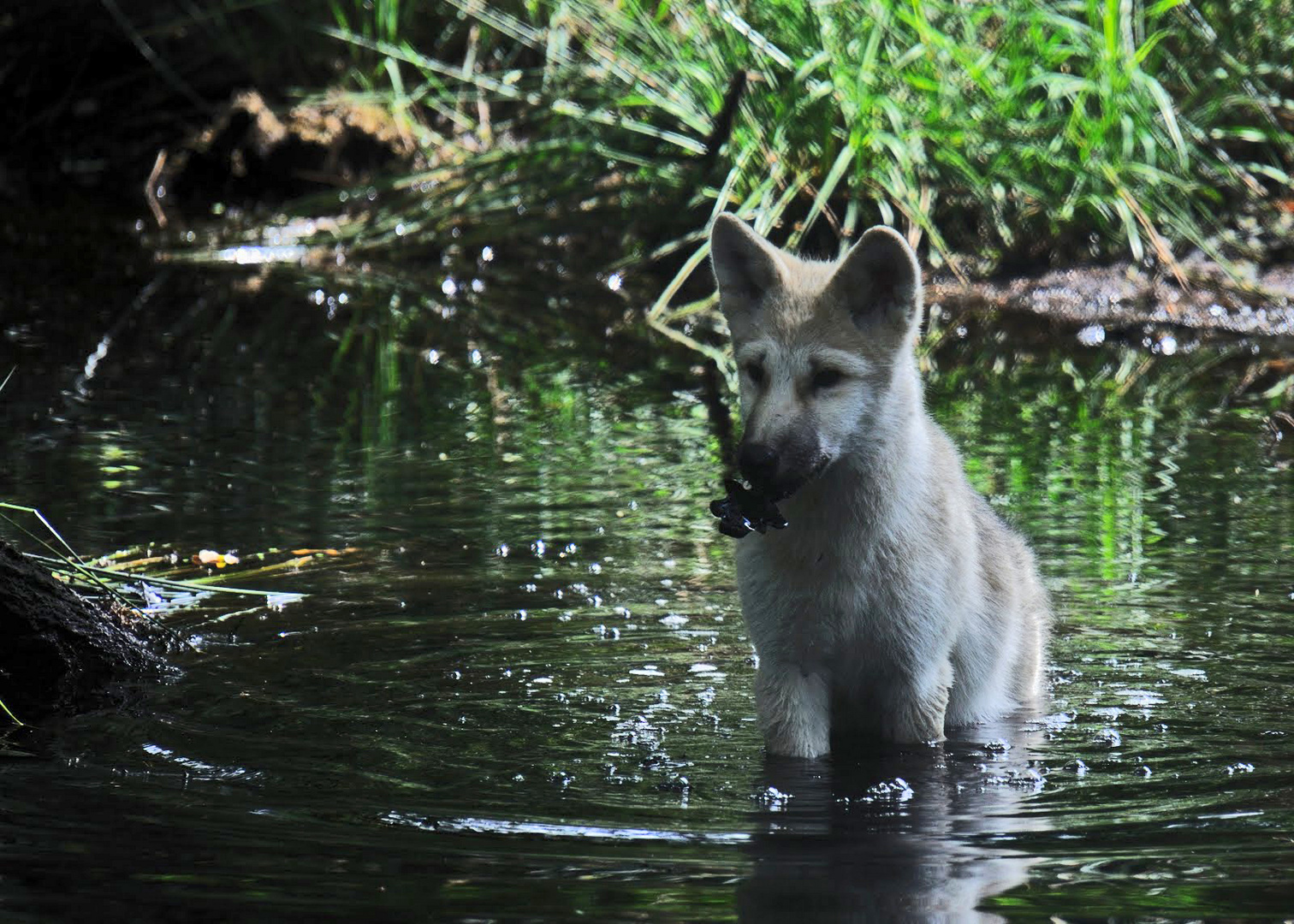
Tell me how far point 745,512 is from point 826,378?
0.43 meters

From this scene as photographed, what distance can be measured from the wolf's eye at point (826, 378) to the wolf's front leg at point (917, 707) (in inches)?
33.8

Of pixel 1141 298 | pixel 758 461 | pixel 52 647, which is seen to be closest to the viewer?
pixel 758 461

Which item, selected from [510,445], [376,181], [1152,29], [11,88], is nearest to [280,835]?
[510,445]

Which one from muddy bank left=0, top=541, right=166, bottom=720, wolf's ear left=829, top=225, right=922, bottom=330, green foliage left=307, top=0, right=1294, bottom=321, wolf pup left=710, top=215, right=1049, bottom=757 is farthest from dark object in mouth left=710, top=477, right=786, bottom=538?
green foliage left=307, top=0, right=1294, bottom=321

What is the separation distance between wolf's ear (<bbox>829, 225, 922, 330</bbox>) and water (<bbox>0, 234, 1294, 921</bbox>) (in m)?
1.23

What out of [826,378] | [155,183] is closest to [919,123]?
[826,378]

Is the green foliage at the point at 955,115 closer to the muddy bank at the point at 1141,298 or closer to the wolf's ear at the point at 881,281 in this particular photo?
the muddy bank at the point at 1141,298

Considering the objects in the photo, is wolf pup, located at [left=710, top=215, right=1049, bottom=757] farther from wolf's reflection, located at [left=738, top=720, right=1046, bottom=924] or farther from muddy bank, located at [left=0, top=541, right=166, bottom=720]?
muddy bank, located at [left=0, top=541, right=166, bottom=720]

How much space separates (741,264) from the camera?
515cm

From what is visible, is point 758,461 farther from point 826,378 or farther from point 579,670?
point 579,670

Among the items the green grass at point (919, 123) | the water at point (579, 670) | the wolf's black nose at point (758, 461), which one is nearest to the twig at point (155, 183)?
the green grass at point (919, 123)

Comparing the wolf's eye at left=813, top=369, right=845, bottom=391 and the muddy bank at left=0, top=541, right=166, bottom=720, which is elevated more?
the wolf's eye at left=813, top=369, right=845, bottom=391

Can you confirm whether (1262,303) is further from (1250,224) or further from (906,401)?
(906,401)

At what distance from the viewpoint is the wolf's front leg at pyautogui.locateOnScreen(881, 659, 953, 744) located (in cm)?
508
